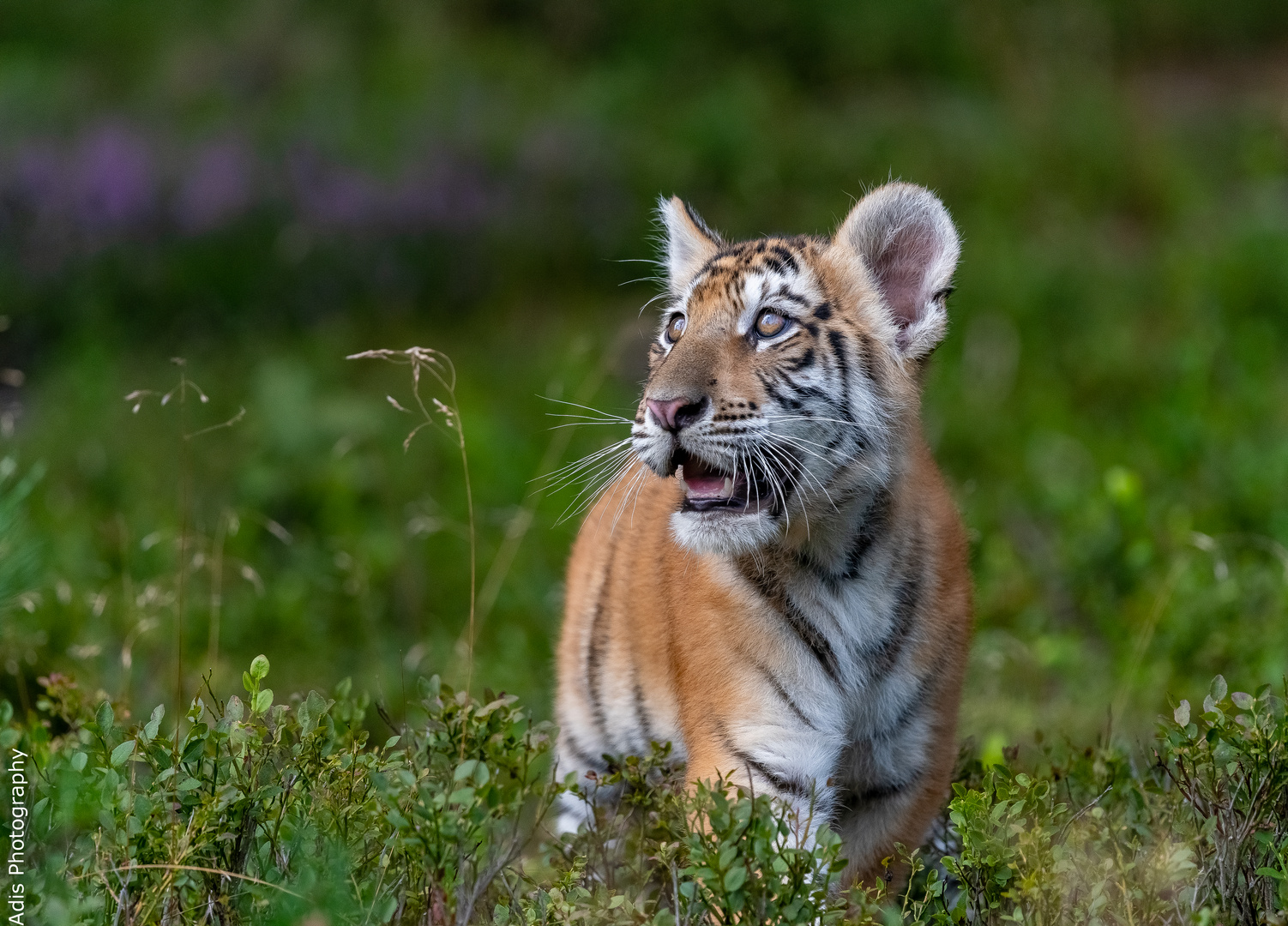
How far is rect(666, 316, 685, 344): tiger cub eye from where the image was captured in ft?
11.7

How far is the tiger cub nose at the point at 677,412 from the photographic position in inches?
123

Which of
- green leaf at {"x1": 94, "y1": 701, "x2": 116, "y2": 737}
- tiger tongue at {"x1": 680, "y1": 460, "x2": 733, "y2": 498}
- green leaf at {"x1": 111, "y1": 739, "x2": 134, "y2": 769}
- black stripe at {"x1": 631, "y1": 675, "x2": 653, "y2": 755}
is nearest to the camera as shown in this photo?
green leaf at {"x1": 111, "y1": 739, "x2": 134, "y2": 769}

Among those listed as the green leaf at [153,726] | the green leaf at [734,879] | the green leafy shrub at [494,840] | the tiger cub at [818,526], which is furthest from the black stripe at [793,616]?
the green leaf at [153,726]

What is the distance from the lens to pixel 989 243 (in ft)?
30.9

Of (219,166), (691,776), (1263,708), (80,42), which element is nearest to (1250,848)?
(1263,708)

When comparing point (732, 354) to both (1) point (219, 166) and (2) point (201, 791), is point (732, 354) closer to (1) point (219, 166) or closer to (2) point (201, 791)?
(2) point (201, 791)

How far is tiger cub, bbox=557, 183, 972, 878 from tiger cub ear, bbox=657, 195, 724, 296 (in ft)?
0.87

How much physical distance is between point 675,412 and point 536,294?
655 centimetres

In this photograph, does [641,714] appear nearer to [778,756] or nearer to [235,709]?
[778,756]

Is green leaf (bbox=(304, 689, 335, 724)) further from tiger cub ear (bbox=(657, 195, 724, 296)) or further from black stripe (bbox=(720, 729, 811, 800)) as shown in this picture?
tiger cub ear (bbox=(657, 195, 724, 296))

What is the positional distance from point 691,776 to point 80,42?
980cm

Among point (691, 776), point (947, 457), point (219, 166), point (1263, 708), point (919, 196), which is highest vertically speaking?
point (919, 196)

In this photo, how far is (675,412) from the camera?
123 inches

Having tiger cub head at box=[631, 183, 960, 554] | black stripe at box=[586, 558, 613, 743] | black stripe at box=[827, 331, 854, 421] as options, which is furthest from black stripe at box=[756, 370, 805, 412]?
black stripe at box=[586, 558, 613, 743]
